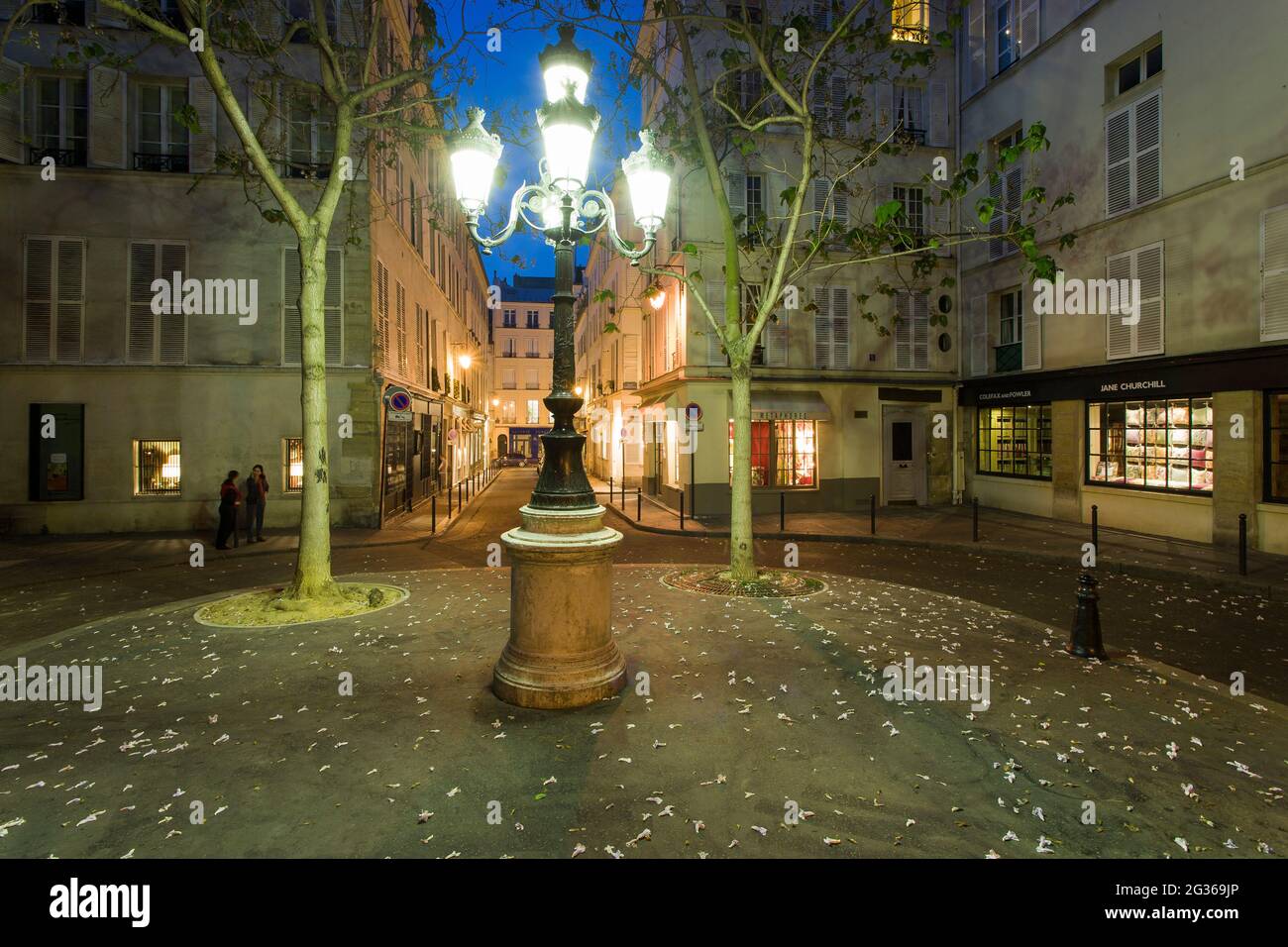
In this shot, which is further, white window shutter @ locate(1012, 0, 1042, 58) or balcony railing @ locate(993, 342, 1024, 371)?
balcony railing @ locate(993, 342, 1024, 371)

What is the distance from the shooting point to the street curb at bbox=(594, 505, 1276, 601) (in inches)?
382

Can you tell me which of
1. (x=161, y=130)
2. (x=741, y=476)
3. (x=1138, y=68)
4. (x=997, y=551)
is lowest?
(x=997, y=551)

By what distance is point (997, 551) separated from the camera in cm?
1260

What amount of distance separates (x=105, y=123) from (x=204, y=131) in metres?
2.07

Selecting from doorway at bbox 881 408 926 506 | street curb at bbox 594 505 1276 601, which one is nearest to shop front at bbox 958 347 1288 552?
doorway at bbox 881 408 926 506

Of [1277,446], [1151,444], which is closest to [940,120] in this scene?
[1151,444]

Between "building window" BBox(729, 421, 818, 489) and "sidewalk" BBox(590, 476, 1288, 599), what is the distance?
2.73 ft

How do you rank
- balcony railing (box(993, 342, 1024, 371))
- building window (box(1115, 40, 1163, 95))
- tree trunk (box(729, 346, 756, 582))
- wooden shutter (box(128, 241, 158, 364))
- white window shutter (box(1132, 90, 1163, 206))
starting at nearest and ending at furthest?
1. tree trunk (box(729, 346, 756, 582))
2. white window shutter (box(1132, 90, 1163, 206))
3. building window (box(1115, 40, 1163, 95))
4. wooden shutter (box(128, 241, 158, 364))
5. balcony railing (box(993, 342, 1024, 371))

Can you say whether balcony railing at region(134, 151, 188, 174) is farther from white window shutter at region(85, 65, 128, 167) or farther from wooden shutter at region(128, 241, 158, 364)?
wooden shutter at region(128, 241, 158, 364)

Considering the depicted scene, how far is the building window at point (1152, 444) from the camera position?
13461mm

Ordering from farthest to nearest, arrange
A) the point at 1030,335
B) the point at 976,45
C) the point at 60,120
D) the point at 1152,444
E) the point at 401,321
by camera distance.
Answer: the point at 401,321, the point at 976,45, the point at 1030,335, the point at 60,120, the point at 1152,444

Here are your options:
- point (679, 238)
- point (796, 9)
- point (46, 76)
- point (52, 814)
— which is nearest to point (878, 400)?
point (679, 238)

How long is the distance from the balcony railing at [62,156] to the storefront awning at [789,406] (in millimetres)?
17081

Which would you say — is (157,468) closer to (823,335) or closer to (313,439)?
(313,439)
